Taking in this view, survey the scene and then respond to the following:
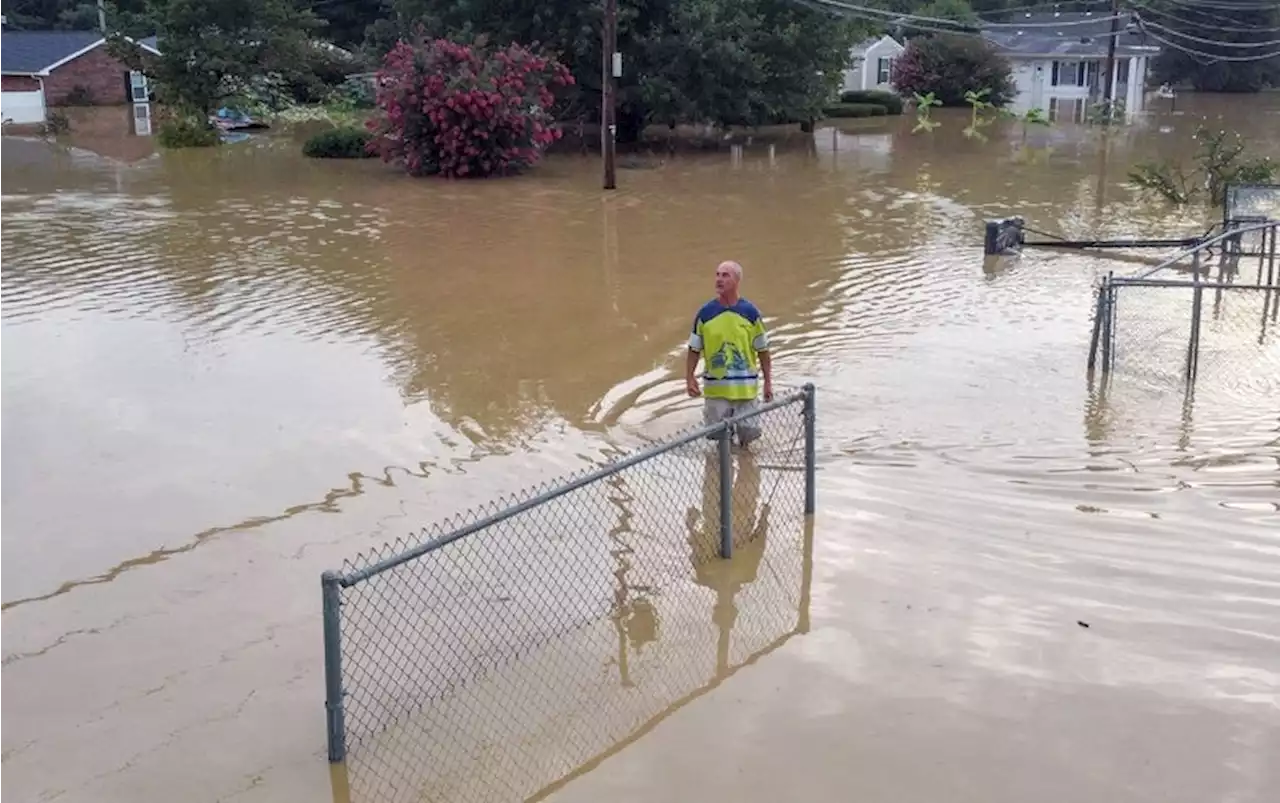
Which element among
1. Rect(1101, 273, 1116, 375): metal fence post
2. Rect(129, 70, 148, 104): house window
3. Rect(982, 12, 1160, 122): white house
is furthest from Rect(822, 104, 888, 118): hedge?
Rect(1101, 273, 1116, 375): metal fence post

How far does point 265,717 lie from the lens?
6113mm

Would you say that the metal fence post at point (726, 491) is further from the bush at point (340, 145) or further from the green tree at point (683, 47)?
the green tree at point (683, 47)

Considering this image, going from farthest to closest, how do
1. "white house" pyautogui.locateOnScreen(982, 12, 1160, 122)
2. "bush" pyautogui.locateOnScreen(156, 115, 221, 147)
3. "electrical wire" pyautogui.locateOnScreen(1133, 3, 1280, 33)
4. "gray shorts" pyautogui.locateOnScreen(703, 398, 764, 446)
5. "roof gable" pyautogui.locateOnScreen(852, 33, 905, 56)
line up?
"electrical wire" pyautogui.locateOnScreen(1133, 3, 1280, 33) < "roof gable" pyautogui.locateOnScreen(852, 33, 905, 56) < "white house" pyautogui.locateOnScreen(982, 12, 1160, 122) < "bush" pyautogui.locateOnScreen(156, 115, 221, 147) < "gray shorts" pyautogui.locateOnScreen(703, 398, 764, 446)

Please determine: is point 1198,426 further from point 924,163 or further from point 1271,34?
point 1271,34

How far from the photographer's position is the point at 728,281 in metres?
9.04

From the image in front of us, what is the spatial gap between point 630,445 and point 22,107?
1846 inches

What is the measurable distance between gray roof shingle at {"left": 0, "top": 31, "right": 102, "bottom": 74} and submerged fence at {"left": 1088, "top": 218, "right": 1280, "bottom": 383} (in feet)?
155

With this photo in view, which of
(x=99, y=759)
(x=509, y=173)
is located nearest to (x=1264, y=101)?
(x=509, y=173)

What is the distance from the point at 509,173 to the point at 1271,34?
64416mm

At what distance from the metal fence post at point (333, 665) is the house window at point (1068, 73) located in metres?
66.2

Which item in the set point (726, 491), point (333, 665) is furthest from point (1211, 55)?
point (333, 665)

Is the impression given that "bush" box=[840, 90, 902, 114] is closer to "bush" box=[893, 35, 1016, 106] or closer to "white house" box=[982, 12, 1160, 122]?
"bush" box=[893, 35, 1016, 106]

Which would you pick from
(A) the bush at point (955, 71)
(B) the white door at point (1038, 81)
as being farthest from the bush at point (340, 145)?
(B) the white door at point (1038, 81)

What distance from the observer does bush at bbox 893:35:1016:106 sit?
5878 cm
